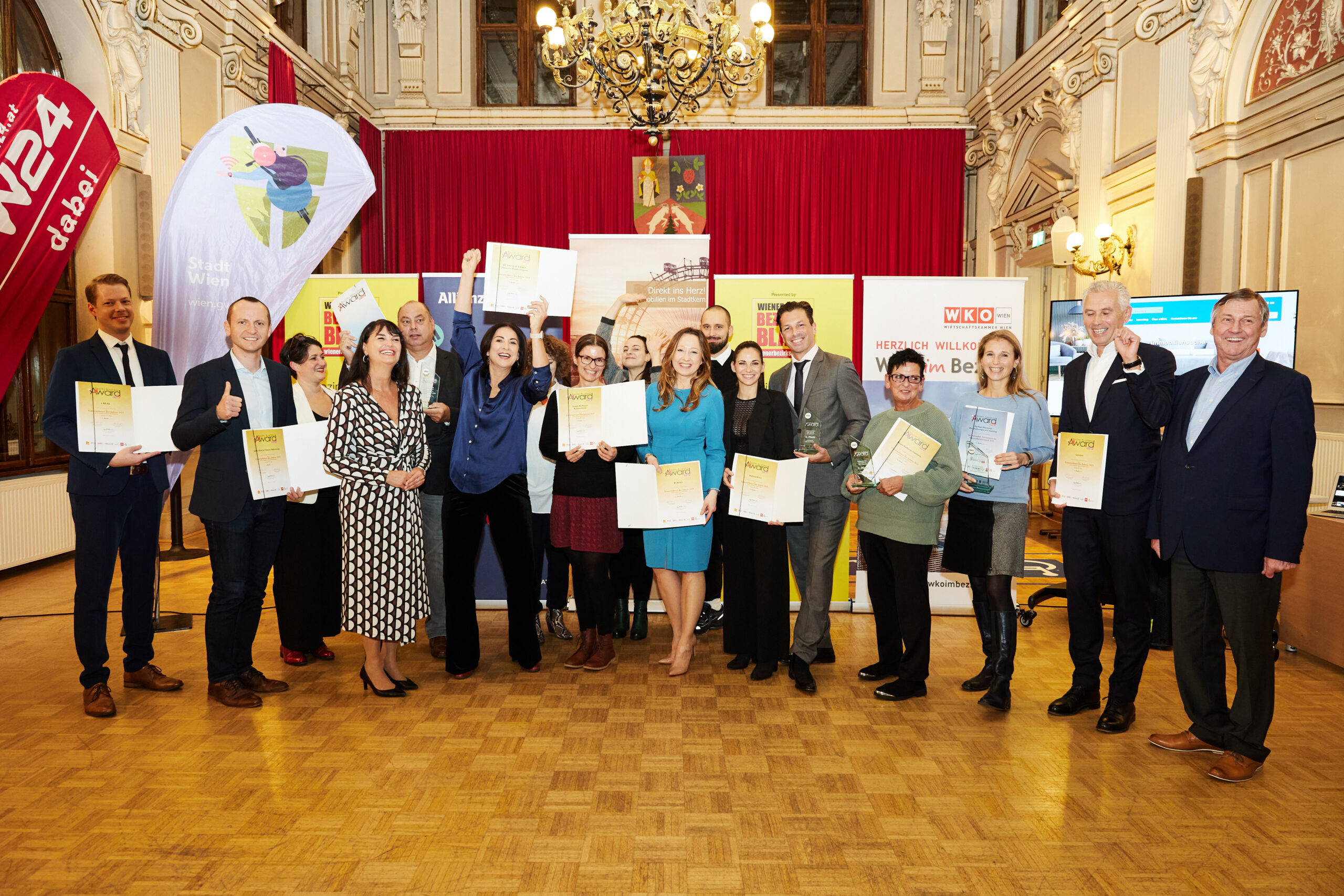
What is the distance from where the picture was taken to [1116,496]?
3225mm

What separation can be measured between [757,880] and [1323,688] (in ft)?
10.7

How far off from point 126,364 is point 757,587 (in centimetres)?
291

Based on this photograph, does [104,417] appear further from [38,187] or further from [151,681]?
[38,187]

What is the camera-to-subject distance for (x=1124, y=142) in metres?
7.09

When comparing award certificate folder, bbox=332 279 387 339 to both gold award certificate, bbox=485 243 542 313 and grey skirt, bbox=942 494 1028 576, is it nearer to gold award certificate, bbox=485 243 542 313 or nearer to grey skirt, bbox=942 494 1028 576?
gold award certificate, bbox=485 243 542 313

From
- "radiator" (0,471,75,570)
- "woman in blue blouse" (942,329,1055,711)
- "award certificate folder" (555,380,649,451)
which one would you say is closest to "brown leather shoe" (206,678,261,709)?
Result: "award certificate folder" (555,380,649,451)

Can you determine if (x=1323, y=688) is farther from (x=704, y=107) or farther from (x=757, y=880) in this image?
(x=704, y=107)

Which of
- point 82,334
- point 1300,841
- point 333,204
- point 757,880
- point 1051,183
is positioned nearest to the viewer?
point 757,880

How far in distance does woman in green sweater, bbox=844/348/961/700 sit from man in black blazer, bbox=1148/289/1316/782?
81cm

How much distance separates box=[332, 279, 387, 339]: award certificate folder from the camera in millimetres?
4941

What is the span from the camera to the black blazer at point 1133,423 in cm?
308

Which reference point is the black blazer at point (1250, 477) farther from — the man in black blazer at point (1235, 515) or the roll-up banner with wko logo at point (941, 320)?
the roll-up banner with wko logo at point (941, 320)

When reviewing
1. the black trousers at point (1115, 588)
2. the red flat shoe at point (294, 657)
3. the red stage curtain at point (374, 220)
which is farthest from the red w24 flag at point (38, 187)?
the red stage curtain at point (374, 220)

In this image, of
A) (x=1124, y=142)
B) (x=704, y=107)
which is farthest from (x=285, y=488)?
(x=704, y=107)
